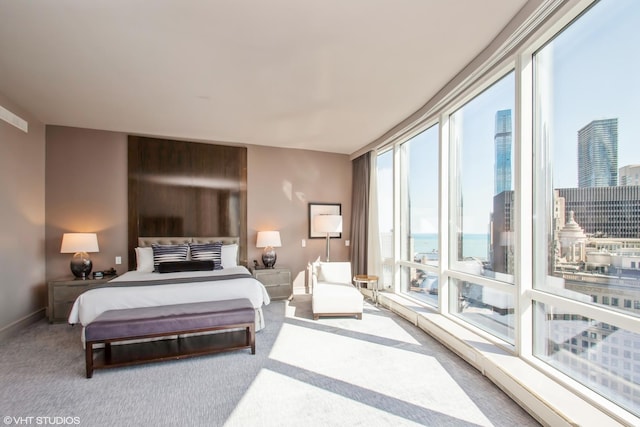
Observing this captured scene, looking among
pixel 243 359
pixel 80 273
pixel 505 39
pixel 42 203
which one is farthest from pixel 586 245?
pixel 42 203

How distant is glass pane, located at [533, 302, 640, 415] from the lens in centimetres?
182

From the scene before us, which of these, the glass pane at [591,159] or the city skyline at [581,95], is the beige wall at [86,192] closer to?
the city skyline at [581,95]

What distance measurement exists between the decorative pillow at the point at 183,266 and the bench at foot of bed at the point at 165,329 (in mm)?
1117

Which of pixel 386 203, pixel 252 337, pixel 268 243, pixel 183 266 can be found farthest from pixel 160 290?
pixel 386 203

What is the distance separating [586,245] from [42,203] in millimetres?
6611

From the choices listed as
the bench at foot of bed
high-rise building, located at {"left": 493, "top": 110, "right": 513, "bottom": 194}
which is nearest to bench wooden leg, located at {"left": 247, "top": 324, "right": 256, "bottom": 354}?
the bench at foot of bed

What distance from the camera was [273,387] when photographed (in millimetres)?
2479

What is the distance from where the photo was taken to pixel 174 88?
3.40 m

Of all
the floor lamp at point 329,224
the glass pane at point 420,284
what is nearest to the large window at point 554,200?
the glass pane at point 420,284

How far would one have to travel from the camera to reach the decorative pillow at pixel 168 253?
4.61 m

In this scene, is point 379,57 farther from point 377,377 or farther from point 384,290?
point 384,290

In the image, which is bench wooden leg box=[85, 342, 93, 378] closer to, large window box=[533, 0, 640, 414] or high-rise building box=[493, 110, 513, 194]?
large window box=[533, 0, 640, 414]

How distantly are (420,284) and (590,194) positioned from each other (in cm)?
278

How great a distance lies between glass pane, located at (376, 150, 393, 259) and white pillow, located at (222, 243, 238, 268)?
2.65 metres
